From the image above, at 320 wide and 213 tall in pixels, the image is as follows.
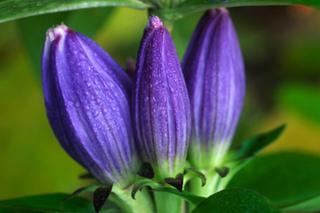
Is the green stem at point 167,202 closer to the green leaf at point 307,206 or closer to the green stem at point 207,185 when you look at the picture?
the green stem at point 207,185

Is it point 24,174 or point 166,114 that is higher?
point 166,114

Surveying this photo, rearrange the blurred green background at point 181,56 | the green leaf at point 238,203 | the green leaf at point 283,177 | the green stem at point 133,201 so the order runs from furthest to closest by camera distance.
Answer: the blurred green background at point 181,56 → the green leaf at point 283,177 → the green stem at point 133,201 → the green leaf at point 238,203

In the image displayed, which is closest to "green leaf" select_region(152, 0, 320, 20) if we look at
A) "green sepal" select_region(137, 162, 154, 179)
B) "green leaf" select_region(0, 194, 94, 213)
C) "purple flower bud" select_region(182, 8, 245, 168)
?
"purple flower bud" select_region(182, 8, 245, 168)

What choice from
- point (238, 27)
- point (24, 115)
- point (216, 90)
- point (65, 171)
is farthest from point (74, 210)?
point (238, 27)

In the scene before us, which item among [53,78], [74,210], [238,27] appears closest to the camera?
[53,78]

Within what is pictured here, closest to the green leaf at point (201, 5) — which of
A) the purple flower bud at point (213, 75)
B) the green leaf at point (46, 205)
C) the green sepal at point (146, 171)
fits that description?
the purple flower bud at point (213, 75)

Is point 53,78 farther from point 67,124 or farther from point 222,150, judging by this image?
point 222,150
